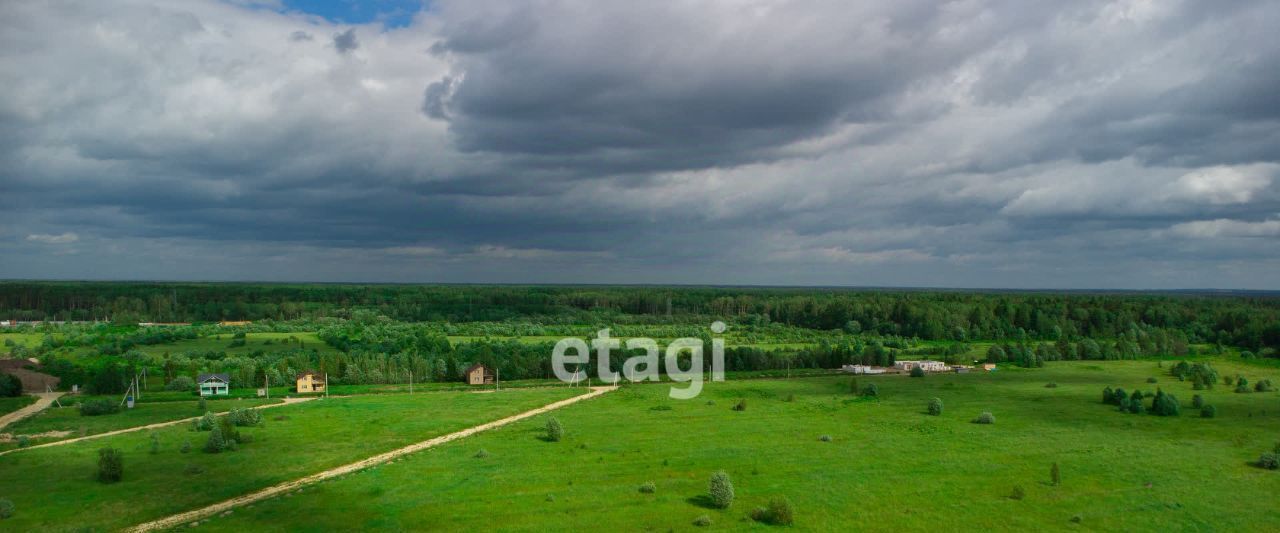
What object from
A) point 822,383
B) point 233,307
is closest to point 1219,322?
point 822,383

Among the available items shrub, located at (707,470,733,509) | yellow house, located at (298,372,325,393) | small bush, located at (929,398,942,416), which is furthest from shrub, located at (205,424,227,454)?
small bush, located at (929,398,942,416)

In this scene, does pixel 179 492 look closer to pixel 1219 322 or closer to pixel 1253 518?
pixel 1253 518

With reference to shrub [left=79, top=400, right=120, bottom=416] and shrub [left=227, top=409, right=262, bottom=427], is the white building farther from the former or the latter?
shrub [left=79, top=400, right=120, bottom=416]

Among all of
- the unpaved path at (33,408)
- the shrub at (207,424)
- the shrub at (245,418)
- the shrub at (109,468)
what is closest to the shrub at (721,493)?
the shrub at (109,468)

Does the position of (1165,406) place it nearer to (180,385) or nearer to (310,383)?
(310,383)

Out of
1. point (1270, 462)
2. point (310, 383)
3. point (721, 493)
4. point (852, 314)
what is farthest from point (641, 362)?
point (852, 314)

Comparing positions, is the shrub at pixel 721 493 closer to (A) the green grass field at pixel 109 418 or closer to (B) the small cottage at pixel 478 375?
(A) the green grass field at pixel 109 418
